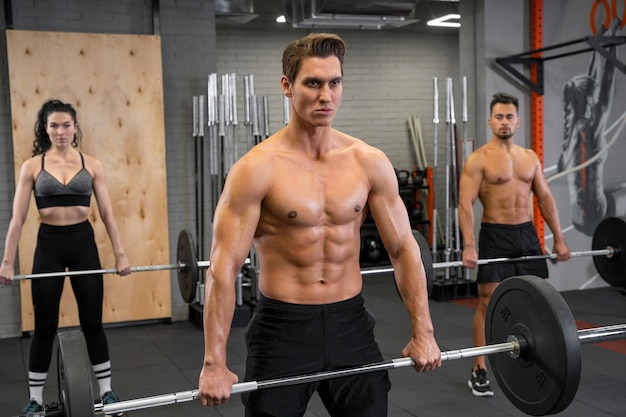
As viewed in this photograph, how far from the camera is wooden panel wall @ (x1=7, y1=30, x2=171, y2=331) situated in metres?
4.64

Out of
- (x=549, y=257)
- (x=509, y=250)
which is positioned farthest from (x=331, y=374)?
(x=509, y=250)

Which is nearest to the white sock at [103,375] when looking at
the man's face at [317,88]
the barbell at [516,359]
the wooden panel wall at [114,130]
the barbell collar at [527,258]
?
the barbell at [516,359]

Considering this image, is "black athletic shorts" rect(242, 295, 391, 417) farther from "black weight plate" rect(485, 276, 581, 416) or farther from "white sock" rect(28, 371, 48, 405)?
"white sock" rect(28, 371, 48, 405)

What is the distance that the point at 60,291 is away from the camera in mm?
3205

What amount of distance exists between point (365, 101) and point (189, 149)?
3729 mm

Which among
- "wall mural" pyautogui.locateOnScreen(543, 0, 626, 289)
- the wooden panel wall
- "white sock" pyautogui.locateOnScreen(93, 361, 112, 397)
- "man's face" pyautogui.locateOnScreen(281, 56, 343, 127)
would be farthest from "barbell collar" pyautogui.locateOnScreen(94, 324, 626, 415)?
"wall mural" pyautogui.locateOnScreen(543, 0, 626, 289)

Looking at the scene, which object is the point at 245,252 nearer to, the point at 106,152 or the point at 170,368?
the point at 170,368

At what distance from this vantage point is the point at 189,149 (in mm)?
5168

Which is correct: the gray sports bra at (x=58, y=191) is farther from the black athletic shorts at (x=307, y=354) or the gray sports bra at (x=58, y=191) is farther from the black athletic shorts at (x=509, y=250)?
the black athletic shorts at (x=509, y=250)

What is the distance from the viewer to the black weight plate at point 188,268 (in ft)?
10.6

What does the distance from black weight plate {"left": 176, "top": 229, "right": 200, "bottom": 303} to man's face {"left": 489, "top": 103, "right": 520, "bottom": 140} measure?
5.22ft

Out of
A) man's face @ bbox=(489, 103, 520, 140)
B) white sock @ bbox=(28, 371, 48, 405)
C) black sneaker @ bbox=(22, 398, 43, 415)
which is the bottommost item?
black sneaker @ bbox=(22, 398, 43, 415)

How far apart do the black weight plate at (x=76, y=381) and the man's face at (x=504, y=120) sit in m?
2.50

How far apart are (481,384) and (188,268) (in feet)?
4.77
